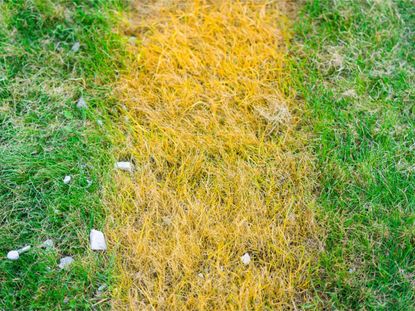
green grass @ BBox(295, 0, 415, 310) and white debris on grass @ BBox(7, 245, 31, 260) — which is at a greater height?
green grass @ BBox(295, 0, 415, 310)

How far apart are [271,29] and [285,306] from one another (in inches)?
69.8

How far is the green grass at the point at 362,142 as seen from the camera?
7.52ft

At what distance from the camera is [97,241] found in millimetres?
2391

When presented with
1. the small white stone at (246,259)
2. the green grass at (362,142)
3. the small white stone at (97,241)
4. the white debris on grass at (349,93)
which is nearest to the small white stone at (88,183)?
the small white stone at (97,241)

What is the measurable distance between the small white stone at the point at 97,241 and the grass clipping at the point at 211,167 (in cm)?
6

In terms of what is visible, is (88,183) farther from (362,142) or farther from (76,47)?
(362,142)

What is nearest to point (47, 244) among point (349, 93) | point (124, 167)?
point (124, 167)

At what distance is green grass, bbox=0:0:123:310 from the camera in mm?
2293

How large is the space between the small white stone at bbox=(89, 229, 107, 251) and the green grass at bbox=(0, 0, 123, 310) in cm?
3

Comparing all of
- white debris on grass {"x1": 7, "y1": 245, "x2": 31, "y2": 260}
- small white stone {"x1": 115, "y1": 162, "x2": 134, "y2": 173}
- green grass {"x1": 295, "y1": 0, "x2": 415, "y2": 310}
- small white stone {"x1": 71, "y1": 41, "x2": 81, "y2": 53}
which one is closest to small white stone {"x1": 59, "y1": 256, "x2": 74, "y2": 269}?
white debris on grass {"x1": 7, "y1": 245, "x2": 31, "y2": 260}

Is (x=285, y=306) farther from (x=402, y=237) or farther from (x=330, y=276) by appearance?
(x=402, y=237)

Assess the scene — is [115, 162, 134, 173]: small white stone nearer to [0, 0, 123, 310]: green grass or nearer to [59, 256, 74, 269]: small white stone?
[0, 0, 123, 310]: green grass

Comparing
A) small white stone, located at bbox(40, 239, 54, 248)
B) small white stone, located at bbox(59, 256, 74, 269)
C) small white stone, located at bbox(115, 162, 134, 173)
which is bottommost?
small white stone, located at bbox(59, 256, 74, 269)

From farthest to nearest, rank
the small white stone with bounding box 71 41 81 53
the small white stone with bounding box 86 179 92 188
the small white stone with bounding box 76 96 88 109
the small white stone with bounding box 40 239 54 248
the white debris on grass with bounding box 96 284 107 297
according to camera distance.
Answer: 1. the small white stone with bounding box 71 41 81 53
2. the small white stone with bounding box 76 96 88 109
3. the small white stone with bounding box 86 179 92 188
4. the small white stone with bounding box 40 239 54 248
5. the white debris on grass with bounding box 96 284 107 297
